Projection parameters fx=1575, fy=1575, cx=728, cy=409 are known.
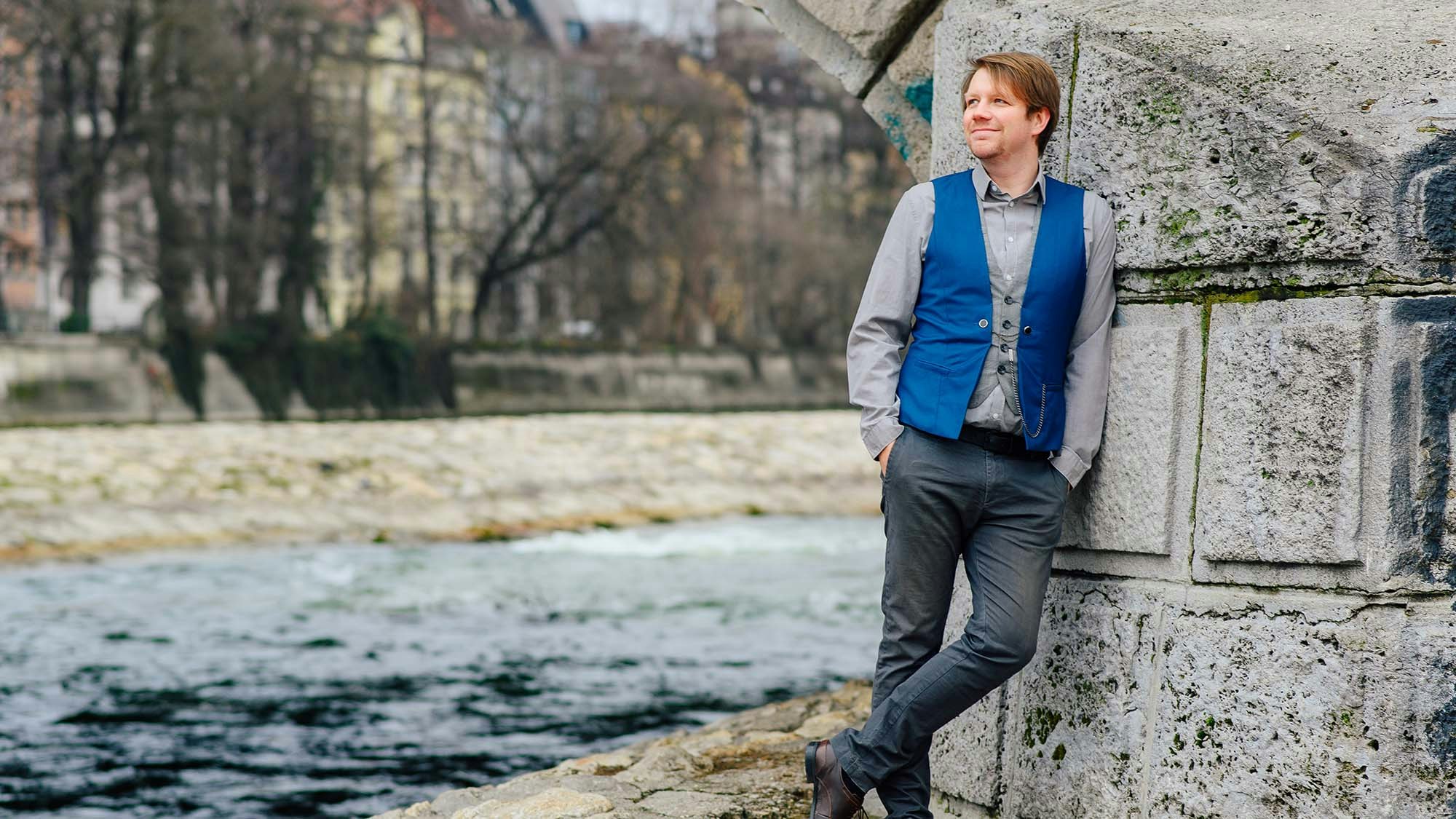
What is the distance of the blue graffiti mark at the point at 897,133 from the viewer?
4992 millimetres

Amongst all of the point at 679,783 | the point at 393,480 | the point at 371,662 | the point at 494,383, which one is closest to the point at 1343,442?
the point at 679,783

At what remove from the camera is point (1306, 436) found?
319cm

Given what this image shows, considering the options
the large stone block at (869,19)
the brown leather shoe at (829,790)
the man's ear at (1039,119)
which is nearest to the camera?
the man's ear at (1039,119)

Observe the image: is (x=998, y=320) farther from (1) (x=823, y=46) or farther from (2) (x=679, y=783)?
(2) (x=679, y=783)

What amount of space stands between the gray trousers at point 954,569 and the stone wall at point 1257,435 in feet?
0.79

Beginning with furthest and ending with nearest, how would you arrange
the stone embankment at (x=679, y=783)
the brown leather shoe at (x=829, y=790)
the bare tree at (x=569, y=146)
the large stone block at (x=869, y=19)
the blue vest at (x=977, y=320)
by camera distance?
1. the bare tree at (x=569, y=146)
2. the large stone block at (x=869, y=19)
3. the stone embankment at (x=679, y=783)
4. the brown leather shoe at (x=829, y=790)
5. the blue vest at (x=977, y=320)

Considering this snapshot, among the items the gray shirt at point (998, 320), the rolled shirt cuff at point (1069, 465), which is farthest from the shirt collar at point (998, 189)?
the rolled shirt cuff at point (1069, 465)

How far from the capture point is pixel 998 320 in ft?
11.0

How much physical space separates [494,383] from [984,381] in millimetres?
26701

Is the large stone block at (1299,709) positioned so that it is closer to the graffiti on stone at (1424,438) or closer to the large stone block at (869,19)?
the graffiti on stone at (1424,438)

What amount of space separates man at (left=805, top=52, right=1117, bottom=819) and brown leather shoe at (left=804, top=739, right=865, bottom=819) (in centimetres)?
11

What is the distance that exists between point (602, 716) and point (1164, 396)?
473 centimetres

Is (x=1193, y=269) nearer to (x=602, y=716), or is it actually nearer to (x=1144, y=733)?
(x=1144, y=733)

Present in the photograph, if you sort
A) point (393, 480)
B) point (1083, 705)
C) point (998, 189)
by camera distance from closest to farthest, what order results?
1. point (998, 189)
2. point (1083, 705)
3. point (393, 480)
